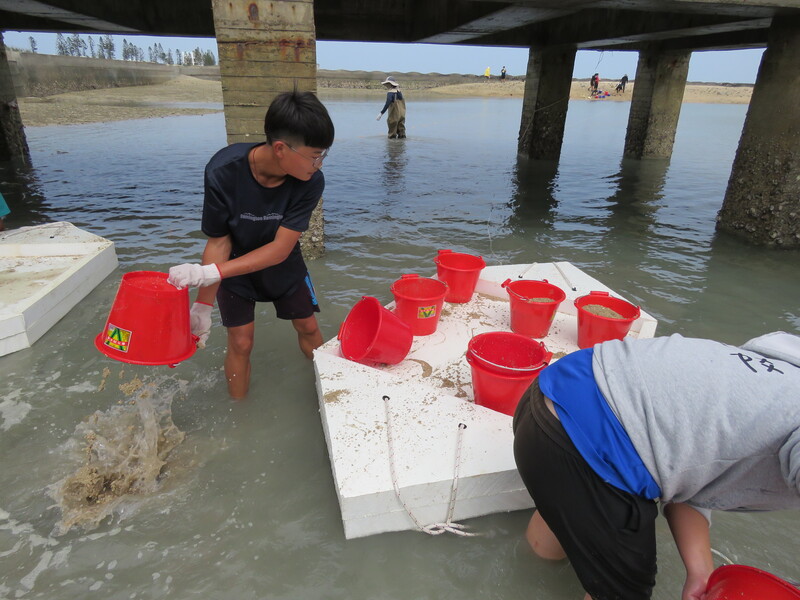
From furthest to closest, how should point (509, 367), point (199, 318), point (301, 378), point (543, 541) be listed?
1. point (301, 378)
2. point (199, 318)
3. point (509, 367)
4. point (543, 541)

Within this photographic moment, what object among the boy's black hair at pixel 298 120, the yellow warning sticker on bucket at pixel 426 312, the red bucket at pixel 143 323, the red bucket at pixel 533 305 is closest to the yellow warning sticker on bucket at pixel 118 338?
the red bucket at pixel 143 323

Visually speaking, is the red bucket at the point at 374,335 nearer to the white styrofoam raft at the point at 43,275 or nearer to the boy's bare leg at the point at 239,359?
the boy's bare leg at the point at 239,359

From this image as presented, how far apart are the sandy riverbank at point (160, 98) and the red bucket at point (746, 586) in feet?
72.4

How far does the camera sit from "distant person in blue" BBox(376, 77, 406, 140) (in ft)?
52.5

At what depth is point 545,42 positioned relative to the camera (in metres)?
12.2

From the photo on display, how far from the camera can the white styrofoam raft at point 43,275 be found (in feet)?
12.4

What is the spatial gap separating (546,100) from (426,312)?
11595mm

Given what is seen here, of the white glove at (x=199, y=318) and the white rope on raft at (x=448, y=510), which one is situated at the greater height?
the white glove at (x=199, y=318)

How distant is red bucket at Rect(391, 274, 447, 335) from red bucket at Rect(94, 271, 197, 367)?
4.70 feet

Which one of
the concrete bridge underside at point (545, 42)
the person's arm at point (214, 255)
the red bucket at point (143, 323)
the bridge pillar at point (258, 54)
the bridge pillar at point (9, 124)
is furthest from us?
the bridge pillar at point (9, 124)

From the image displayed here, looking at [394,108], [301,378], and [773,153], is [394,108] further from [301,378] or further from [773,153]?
[301,378]

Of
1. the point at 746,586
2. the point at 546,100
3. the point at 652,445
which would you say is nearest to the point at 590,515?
the point at 652,445

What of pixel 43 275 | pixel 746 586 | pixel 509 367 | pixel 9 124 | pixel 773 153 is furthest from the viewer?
pixel 9 124

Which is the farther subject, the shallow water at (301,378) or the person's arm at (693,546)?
the shallow water at (301,378)
